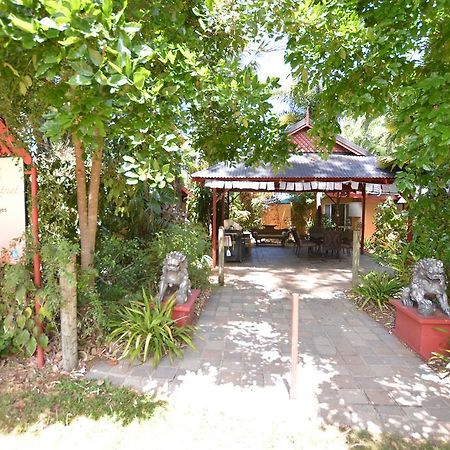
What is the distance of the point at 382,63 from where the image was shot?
3076mm

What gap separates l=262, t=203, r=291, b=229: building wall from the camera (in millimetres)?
21163

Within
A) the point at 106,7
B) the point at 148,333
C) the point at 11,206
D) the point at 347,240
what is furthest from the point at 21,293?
the point at 347,240

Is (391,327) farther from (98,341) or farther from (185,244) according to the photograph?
(98,341)

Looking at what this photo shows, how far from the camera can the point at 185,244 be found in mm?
5969

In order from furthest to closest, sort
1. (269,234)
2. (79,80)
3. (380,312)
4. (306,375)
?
(269,234), (380,312), (306,375), (79,80)

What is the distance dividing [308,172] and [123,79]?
842 cm

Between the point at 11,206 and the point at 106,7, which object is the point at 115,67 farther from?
the point at 11,206

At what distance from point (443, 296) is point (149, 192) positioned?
4.81 meters

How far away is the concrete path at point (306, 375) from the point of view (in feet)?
9.37

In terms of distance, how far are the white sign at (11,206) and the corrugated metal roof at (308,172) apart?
5824mm

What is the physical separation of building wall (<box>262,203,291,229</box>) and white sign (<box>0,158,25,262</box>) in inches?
711

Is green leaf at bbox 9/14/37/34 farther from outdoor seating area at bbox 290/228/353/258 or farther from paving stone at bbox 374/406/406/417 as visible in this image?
outdoor seating area at bbox 290/228/353/258

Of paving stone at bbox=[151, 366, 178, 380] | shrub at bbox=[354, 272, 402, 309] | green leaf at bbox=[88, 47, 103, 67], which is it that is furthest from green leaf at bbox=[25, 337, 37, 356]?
shrub at bbox=[354, 272, 402, 309]

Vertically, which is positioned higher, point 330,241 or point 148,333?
point 330,241
